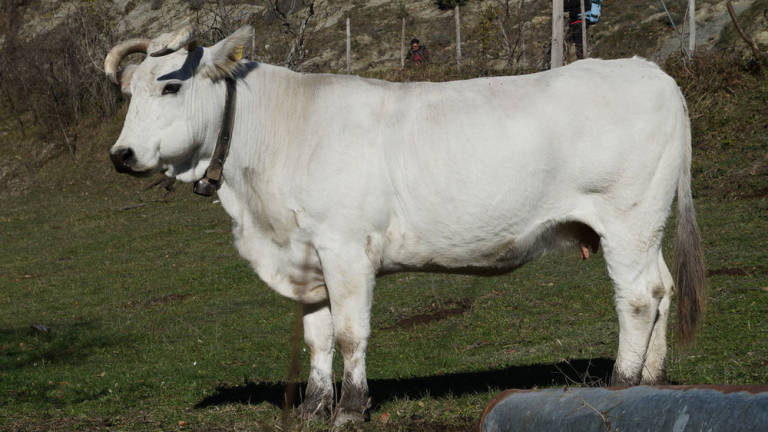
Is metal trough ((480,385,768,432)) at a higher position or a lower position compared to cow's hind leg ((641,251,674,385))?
higher

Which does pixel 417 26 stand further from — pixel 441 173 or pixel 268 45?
pixel 441 173

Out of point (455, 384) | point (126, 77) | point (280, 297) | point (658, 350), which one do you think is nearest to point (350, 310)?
point (455, 384)

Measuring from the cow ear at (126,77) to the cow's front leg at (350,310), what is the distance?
6.22ft

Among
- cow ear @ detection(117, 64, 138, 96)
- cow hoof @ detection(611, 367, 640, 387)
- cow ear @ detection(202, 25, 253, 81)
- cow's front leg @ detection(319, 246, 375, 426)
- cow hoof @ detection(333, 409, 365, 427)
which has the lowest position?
cow hoof @ detection(333, 409, 365, 427)

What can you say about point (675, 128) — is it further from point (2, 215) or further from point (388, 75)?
point (2, 215)

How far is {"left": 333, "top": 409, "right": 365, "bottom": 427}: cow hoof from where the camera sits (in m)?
5.71

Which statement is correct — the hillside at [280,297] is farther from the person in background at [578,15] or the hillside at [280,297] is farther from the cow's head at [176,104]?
the person in background at [578,15]

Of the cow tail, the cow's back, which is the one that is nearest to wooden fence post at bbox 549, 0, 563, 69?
the cow tail

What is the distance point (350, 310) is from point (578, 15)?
2204 cm

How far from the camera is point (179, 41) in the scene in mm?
5664

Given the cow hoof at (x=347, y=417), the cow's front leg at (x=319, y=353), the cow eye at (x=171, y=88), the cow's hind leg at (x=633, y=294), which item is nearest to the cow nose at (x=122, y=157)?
the cow eye at (x=171, y=88)

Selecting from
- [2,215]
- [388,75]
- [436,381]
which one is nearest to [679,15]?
[388,75]

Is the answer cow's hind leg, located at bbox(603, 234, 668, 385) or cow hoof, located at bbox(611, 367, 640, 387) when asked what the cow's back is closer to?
cow's hind leg, located at bbox(603, 234, 668, 385)

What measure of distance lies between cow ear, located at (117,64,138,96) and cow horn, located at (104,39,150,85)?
5 cm
